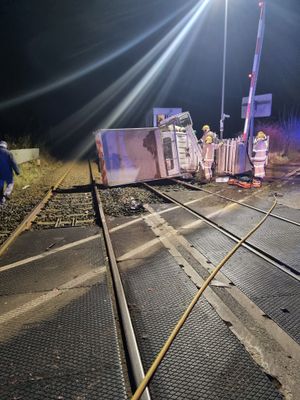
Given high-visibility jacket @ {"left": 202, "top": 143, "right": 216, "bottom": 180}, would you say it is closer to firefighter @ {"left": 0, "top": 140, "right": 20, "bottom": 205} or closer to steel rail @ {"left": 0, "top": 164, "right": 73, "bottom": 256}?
steel rail @ {"left": 0, "top": 164, "right": 73, "bottom": 256}

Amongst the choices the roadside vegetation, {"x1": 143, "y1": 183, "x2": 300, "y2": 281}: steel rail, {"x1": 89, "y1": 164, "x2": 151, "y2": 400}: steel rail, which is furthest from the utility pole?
{"x1": 89, "y1": 164, "x2": 151, "y2": 400}: steel rail

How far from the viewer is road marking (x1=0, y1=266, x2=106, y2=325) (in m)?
3.19

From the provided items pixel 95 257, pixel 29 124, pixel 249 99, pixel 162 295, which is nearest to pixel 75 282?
pixel 95 257

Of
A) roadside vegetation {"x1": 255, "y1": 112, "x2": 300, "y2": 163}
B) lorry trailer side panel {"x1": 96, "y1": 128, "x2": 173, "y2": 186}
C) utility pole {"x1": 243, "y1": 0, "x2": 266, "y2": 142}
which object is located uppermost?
utility pole {"x1": 243, "y1": 0, "x2": 266, "y2": 142}

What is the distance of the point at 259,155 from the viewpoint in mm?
10070

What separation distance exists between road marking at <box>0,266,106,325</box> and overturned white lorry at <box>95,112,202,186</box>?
6.66 meters

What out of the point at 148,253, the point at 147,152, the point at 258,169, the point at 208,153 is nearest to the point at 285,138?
the point at 258,169

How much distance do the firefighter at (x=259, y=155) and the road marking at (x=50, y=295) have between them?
7590 millimetres

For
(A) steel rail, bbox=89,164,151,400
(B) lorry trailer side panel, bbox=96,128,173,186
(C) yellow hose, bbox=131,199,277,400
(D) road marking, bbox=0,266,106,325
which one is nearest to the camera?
(C) yellow hose, bbox=131,199,277,400

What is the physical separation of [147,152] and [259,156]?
150 inches

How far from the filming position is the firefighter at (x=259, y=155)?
9.91m

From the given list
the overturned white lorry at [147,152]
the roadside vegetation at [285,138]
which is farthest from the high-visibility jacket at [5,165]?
the roadside vegetation at [285,138]

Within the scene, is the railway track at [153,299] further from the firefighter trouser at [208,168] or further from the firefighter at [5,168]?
the firefighter trouser at [208,168]

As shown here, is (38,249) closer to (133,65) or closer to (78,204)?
(78,204)
